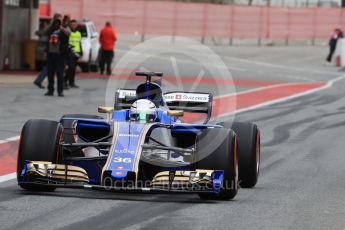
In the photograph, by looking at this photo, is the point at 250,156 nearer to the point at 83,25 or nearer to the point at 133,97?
the point at 133,97

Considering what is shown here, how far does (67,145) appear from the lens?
10.9 meters

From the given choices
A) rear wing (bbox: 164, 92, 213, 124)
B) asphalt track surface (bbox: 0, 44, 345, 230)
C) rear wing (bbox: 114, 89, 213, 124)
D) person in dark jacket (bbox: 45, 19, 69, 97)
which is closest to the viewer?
asphalt track surface (bbox: 0, 44, 345, 230)

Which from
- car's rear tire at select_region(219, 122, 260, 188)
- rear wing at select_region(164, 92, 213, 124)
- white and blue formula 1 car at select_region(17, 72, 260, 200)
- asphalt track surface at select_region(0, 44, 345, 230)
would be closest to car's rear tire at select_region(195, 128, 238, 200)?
white and blue formula 1 car at select_region(17, 72, 260, 200)

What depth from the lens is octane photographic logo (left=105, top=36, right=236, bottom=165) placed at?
1327cm

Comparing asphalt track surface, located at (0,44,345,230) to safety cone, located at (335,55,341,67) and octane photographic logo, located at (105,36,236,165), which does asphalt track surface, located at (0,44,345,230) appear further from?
safety cone, located at (335,55,341,67)

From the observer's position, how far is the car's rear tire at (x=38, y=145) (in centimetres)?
1070

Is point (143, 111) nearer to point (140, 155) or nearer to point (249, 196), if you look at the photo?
point (140, 155)

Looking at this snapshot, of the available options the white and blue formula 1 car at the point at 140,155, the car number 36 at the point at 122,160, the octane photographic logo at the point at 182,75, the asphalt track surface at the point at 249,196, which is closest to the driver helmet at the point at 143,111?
the white and blue formula 1 car at the point at 140,155

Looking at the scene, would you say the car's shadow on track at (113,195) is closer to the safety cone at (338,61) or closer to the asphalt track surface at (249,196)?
→ the asphalt track surface at (249,196)

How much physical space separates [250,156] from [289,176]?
1684 mm

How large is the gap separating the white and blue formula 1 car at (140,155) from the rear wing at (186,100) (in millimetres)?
905

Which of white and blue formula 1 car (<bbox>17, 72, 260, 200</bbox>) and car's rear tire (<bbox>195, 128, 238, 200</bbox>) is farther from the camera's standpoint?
car's rear tire (<bbox>195, 128, 238, 200</bbox>)

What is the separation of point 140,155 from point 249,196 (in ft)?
4.34

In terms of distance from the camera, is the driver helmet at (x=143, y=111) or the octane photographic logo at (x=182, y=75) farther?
the octane photographic logo at (x=182, y=75)
